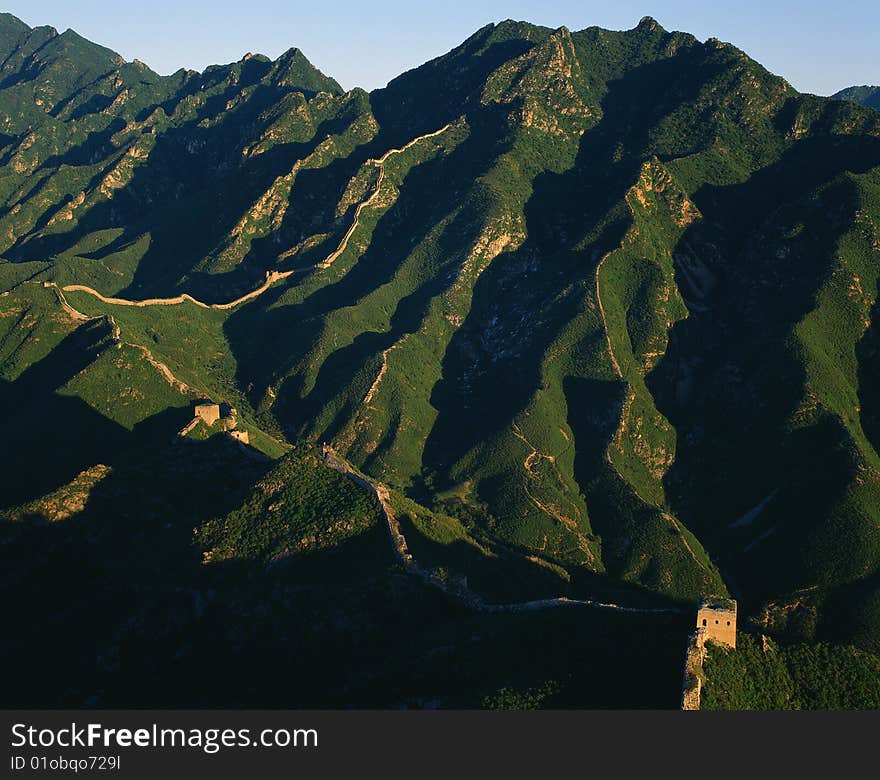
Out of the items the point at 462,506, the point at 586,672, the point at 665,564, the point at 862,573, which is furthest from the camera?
the point at 462,506

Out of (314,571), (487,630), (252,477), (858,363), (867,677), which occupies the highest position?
(858,363)

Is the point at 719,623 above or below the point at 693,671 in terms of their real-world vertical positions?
above

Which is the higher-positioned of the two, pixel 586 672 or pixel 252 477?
pixel 252 477

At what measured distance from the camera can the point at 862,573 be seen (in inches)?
5842

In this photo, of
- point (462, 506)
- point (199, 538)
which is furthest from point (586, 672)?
point (462, 506)

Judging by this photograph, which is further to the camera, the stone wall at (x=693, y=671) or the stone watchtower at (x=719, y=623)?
the stone watchtower at (x=719, y=623)

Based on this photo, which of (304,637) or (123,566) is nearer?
(304,637)

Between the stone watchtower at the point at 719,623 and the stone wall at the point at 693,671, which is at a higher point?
the stone watchtower at the point at 719,623

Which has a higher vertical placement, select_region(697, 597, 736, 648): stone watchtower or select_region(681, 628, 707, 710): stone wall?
select_region(697, 597, 736, 648): stone watchtower

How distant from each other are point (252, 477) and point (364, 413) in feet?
212

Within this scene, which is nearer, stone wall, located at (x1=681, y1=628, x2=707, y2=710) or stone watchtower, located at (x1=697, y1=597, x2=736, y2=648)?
stone wall, located at (x1=681, y1=628, x2=707, y2=710)

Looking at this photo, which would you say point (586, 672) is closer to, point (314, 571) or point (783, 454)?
point (314, 571)

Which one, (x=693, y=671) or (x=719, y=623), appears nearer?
(x=693, y=671)

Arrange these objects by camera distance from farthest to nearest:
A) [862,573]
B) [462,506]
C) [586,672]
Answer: [462,506] < [862,573] < [586,672]
